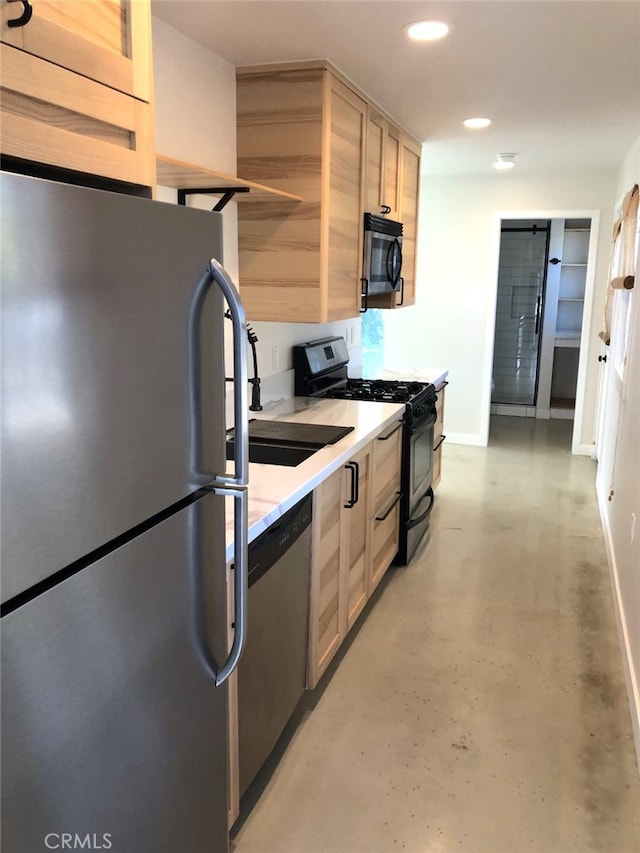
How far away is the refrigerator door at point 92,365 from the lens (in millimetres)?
812

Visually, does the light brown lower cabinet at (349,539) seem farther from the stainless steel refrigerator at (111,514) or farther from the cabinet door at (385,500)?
the stainless steel refrigerator at (111,514)

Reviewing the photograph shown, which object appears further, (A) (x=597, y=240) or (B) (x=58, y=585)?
(A) (x=597, y=240)

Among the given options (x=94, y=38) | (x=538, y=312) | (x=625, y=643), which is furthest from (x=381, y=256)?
(x=538, y=312)

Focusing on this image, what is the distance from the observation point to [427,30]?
2.25m

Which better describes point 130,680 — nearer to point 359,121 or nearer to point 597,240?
point 359,121

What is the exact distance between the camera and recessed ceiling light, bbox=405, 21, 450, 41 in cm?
220

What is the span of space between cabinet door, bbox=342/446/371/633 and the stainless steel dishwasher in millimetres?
407

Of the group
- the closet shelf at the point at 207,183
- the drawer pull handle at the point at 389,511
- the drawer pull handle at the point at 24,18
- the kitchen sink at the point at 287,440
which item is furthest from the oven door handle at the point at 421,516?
the drawer pull handle at the point at 24,18

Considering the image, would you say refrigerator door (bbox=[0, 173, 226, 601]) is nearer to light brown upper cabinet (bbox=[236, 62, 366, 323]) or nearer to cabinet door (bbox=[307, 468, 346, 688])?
cabinet door (bbox=[307, 468, 346, 688])

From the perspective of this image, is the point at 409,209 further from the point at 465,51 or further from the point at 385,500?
the point at 385,500

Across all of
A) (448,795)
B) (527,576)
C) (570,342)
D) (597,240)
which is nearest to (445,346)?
(597,240)

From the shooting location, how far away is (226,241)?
2.82m

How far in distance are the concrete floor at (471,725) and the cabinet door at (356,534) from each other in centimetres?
22

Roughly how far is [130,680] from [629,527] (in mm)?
2520
